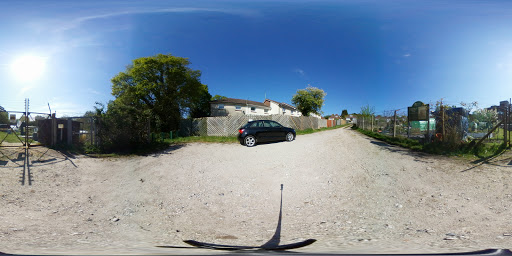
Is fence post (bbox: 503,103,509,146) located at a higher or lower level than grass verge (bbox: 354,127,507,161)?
higher

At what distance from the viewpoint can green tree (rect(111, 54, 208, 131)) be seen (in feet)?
35.6

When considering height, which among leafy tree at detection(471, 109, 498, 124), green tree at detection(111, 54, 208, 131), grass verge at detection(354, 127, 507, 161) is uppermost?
green tree at detection(111, 54, 208, 131)

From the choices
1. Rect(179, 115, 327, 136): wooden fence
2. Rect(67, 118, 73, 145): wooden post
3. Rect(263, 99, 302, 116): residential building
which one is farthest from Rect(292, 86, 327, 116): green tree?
Rect(67, 118, 73, 145): wooden post

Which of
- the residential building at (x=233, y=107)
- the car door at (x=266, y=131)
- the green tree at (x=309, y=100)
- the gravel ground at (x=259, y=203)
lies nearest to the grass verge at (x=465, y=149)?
the gravel ground at (x=259, y=203)

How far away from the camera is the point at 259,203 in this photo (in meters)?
4.00

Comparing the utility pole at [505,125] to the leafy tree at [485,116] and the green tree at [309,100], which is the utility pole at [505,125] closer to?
the leafy tree at [485,116]

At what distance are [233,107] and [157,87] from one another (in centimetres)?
1503

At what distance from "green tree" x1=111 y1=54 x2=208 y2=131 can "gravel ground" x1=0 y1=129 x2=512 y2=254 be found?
473cm

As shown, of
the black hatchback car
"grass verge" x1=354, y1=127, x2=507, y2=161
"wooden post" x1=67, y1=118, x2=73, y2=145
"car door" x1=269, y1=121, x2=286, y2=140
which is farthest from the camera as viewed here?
"car door" x1=269, y1=121, x2=286, y2=140

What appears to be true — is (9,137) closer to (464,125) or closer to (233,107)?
(464,125)

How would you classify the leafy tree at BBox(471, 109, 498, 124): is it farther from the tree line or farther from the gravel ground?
the tree line

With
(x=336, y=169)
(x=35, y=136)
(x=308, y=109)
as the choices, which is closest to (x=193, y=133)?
(x=35, y=136)

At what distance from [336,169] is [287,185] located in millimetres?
1703

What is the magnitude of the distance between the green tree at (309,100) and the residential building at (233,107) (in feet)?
21.3
